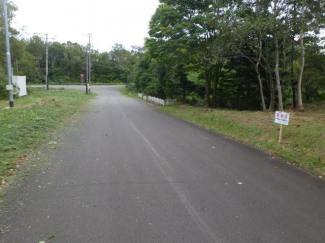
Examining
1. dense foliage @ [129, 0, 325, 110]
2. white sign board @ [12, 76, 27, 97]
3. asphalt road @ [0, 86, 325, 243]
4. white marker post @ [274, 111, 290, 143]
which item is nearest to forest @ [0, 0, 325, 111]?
dense foliage @ [129, 0, 325, 110]

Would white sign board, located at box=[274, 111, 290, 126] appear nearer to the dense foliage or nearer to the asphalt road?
the asphalt road

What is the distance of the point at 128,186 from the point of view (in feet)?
16.8

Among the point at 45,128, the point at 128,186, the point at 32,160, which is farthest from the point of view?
the point at 45,128

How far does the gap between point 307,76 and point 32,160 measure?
2196 centimetres

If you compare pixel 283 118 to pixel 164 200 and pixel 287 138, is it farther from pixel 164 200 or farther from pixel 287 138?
pixel 164 200

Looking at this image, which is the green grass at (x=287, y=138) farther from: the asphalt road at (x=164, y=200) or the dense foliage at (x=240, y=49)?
the dense foliage at (x=240, y=49)

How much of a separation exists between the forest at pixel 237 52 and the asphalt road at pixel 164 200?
32.1ft

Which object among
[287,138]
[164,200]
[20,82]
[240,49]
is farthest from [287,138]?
[20,82]

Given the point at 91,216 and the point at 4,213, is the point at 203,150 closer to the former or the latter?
the point at 91,216

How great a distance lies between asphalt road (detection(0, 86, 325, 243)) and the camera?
11.6 feet

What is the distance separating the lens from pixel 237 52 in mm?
16531

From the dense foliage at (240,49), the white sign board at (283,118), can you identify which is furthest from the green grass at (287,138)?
the dense foliage at (240,49)

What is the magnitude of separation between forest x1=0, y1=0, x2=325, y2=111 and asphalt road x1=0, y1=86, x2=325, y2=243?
9.78m

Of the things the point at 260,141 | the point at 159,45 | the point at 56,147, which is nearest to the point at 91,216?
the point at 56,147
